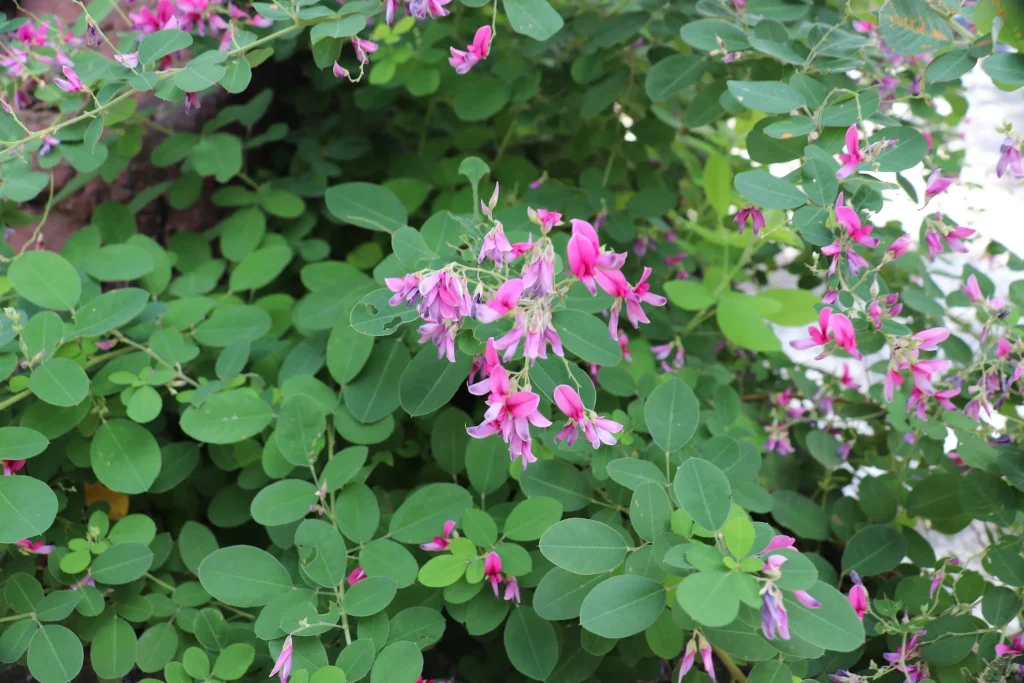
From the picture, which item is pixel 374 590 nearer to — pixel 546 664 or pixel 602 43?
pixel 546 664

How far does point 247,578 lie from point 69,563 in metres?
0.29

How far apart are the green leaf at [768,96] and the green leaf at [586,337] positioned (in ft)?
1.40

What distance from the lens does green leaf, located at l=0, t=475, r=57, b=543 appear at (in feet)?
3.09

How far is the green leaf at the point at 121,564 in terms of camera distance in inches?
42.8

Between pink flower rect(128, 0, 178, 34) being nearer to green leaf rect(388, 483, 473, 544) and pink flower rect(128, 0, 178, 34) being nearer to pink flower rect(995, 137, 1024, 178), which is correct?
green leaf rect(388, 483, 473, 544)

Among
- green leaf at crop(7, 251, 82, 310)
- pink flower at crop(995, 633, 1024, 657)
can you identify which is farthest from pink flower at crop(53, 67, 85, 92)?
pink flower at crop(995, 633, 1024, 657)

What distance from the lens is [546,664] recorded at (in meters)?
0.98

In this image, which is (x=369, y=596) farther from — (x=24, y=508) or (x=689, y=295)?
(x=689, y=295)

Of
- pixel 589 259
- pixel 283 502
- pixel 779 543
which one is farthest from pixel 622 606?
pixel 283 502

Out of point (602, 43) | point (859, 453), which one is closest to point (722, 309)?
point (859, 453)

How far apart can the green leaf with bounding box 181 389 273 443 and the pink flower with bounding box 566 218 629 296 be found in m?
0.61

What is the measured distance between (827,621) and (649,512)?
0.72 ft

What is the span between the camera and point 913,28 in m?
1.07

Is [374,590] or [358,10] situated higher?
[358,10]
